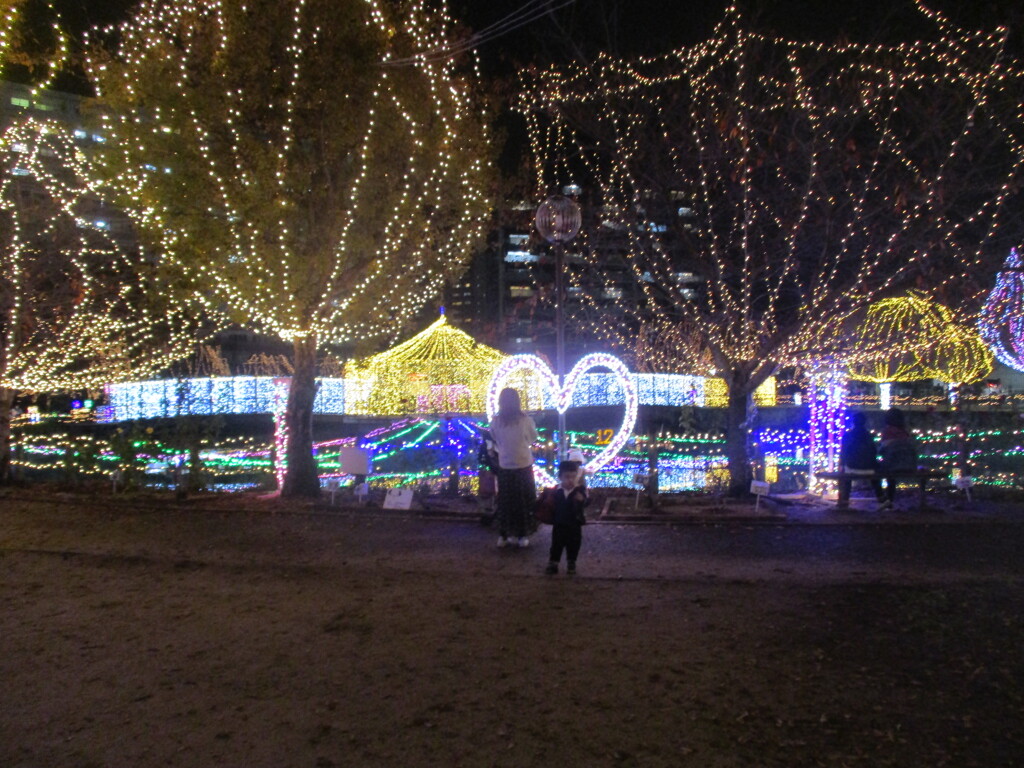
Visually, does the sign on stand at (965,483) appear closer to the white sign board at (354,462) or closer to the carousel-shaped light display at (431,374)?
the white sign board at (354,462)

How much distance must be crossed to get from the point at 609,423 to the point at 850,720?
817 inches

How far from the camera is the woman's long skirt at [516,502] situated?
866cm

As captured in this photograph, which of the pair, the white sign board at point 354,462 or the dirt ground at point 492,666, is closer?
the dirt ground at point 492,666

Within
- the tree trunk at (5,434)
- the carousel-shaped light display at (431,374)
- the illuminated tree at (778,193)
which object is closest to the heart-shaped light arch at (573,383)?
the illuminated tree at (778,193)

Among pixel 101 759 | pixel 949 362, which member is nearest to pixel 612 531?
pixel 101 759

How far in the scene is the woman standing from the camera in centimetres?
855

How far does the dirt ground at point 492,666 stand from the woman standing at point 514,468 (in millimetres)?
553

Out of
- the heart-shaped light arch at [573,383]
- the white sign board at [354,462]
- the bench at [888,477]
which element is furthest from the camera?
the heart-shaped light arch at [573,383]

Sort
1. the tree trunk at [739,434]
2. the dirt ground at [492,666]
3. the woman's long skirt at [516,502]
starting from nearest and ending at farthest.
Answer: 1. the dirt ground at [492,666]
2. the woman's long skirt at [516,502]
3. the tree trunk at [739,434]

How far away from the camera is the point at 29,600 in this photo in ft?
22.2

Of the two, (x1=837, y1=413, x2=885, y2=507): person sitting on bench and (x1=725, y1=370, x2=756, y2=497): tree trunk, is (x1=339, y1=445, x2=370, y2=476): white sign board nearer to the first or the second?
(x1=725, y1=370, x2=756, y2=497): tree trunk

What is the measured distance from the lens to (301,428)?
1315 centimetres

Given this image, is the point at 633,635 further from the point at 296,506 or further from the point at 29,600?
the point at 296,506

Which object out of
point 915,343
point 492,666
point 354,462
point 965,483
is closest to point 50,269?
point 354,462
